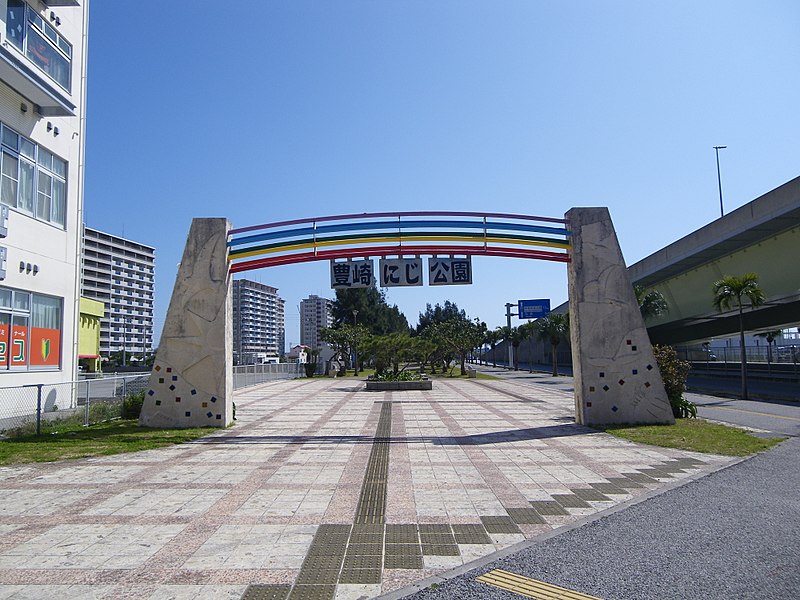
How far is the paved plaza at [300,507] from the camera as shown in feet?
16.9

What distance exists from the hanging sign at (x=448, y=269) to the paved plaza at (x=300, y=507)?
4077 mm

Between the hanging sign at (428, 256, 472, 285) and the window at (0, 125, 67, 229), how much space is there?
12.3m

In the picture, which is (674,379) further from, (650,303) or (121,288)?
(121,288)

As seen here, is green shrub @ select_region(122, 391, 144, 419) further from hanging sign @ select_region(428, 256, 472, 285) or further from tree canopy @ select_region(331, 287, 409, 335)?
tree canopy @ select_region(331, 287, 409, 335)

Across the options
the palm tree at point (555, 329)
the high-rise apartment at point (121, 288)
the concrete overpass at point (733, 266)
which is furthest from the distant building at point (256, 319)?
the concrete overpass at point (733, 266)

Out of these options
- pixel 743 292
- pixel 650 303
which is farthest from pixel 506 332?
pixel 743 292

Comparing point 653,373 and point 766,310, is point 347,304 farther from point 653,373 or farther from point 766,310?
point 653,373

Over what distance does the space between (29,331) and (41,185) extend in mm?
4709

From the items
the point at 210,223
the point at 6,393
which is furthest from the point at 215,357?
the point at 6,393

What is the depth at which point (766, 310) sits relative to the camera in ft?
112

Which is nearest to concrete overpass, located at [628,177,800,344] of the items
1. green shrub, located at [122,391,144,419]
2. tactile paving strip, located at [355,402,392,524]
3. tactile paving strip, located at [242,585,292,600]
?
tactile paving strip, located at [355,402,392,524]

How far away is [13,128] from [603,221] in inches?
669

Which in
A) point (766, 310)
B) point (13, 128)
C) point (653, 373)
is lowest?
point (653, 373)

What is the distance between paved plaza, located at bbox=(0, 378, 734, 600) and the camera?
5.15 m
